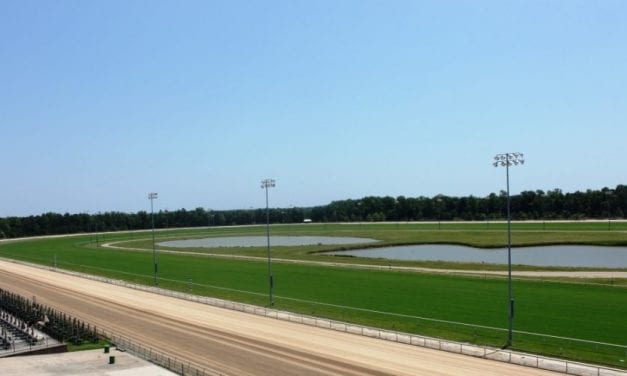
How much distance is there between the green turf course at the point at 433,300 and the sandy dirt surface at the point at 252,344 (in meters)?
4.38

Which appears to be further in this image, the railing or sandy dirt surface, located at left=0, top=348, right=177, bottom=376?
sandy dirt surface, located at left=0, top=348, right=177, bottom=376

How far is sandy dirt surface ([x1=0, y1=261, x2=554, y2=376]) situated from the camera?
29969 millimetres

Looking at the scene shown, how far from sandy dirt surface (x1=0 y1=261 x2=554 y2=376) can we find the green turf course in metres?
4.38

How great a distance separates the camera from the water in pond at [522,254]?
76125 mm

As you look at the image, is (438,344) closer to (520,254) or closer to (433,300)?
(433,300)

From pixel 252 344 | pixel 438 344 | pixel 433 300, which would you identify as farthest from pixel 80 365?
pixel 433 300

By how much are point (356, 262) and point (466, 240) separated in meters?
35.8

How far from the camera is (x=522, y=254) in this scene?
87.4 meters

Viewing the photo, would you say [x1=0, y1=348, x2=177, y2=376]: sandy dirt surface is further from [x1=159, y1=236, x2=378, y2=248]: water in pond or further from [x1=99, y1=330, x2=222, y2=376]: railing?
[x1=159, y1=236, x2=378, y2=248]: water in pond

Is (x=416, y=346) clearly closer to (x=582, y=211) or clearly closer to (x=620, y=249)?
(x=620, y=249)

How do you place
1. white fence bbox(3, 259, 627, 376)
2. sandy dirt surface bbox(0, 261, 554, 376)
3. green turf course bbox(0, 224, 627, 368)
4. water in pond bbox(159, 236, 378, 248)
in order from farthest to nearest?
water in pond bbox(159, 236, 378, 248), green turf course bbox(0, 224, 627, 368), sandy dirt surface bbox(0, 261, 554, 376), white fence bbox(3, 259, 627, 376)

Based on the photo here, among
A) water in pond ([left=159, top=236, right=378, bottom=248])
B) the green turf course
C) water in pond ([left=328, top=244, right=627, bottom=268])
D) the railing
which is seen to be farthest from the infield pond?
the railing

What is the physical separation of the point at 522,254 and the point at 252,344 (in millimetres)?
61553

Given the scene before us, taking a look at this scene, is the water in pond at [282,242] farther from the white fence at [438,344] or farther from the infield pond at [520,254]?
the white fence at [438,344]
